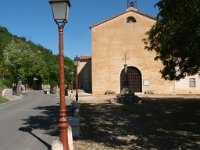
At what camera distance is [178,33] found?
506 inches

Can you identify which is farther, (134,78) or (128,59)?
(134,78)

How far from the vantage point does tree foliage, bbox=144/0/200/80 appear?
18.6ft

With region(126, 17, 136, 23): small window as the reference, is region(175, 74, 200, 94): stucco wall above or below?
below

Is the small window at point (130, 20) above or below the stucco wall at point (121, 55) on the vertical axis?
above

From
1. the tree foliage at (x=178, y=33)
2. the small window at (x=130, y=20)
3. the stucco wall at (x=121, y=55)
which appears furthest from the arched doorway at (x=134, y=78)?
the tree foliage at (x=178, y=33)

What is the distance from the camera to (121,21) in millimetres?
35156

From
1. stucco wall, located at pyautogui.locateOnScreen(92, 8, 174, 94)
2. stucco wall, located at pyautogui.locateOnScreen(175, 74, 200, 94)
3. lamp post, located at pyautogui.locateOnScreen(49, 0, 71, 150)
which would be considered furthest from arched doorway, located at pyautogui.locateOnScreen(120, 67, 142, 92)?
lamp post, located at pyautogui.locateOnScreen(49, 0, 71, 150)

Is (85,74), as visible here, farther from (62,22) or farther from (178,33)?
(62,22)

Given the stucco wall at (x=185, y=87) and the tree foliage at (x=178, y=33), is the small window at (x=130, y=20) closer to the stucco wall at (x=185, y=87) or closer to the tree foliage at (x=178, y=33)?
the stucco wall at (x=185, y=87)

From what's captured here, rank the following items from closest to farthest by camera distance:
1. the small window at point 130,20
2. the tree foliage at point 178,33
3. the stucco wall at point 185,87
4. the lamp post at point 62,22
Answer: the lamp post at point 62,22 → the tree foliage at point 178,33 → the stucco wall at point 185,87 → the small window at point 130,20

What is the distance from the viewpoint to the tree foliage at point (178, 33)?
5.67 metres

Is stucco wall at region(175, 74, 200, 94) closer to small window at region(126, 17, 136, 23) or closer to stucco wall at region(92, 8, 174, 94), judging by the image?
stucco wall at region(92, 8, 174, 94)

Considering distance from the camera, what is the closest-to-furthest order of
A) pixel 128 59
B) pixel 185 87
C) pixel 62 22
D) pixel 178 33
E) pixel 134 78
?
pixel 62 22
pixel 178 33
pixel 128 59
pixel 134 78
pixel 185 87

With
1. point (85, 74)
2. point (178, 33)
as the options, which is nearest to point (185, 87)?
point (85, 74)
